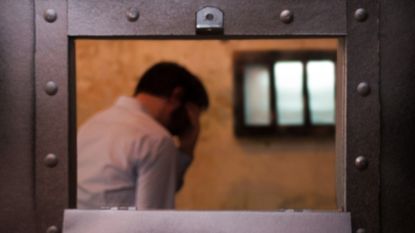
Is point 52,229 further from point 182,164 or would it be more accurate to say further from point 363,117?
point 182,164

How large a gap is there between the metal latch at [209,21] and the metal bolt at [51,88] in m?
0.25

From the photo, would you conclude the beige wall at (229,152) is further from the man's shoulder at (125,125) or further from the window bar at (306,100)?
the man's shoulder at (125,125)

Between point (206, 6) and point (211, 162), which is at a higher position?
point (206, 6)

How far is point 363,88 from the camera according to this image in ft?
3.52

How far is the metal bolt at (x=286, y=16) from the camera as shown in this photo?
42.1 inches

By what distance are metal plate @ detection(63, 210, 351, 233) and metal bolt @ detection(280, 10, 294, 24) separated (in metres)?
0.31

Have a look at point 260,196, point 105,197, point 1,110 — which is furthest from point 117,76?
point 1,110

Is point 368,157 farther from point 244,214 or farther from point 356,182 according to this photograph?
point 244,214

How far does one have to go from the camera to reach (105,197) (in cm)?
195

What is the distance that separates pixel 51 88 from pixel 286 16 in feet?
1.30

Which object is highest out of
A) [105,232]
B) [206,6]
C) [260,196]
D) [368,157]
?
[206,6]

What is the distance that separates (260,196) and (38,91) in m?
2.24

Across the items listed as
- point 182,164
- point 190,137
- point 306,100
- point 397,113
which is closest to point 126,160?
point 182,164

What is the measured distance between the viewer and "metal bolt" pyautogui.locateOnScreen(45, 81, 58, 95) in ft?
3.58
